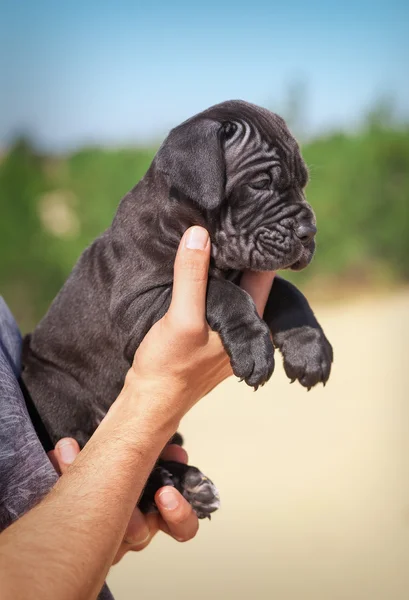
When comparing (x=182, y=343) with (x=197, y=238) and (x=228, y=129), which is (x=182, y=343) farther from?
(x=228, y=129)

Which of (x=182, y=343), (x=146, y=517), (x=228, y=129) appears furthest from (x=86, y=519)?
(x=228, y=129)

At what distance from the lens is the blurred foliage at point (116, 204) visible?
467 inches

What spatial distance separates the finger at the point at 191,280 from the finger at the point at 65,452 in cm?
78

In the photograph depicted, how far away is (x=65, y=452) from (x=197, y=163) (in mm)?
1331

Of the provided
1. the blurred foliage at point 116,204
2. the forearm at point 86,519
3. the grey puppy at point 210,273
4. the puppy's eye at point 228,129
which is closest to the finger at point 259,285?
the grey puppy at point 210,273

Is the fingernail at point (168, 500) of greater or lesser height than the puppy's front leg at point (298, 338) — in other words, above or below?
below

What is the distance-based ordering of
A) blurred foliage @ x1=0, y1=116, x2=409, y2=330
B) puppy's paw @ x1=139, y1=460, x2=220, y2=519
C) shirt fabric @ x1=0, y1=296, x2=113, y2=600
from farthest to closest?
blurred foliage @ x1=0, y1=116, x2=409, y2=330 → puppy's paw @ x1=139, y1=460, x2=220, y2=519 → shirt fabric @ x1=0, y1=296, x2=113, y2=600

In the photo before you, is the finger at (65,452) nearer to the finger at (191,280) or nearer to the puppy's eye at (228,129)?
the finger at (191,280)

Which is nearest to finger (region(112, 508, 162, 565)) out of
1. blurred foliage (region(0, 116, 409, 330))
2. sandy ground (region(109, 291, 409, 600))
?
sandy ground (region(109, 291, 409, 600))

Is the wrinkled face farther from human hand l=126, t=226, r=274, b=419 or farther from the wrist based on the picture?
the wrist

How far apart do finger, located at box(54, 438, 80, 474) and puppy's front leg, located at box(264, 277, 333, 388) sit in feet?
3.19

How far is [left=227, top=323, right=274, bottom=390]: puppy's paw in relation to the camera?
2865 millimetres

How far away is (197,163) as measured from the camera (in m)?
2.96

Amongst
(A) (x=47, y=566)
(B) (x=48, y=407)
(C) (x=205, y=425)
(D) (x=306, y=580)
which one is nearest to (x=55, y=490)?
(A) (x=47, y=566)
